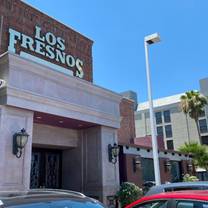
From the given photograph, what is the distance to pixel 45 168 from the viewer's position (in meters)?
12.6

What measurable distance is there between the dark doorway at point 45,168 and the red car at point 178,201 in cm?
828

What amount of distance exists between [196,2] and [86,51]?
7.61m

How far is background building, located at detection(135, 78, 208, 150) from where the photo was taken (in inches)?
2031

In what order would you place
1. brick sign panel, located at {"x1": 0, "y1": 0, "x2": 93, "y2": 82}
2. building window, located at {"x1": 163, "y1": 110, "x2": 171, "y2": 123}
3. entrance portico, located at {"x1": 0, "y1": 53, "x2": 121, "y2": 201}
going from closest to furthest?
entrance portico, located at {"x1": 0, "y1": 53, "x2": 121, "y2": 201} < brick sign panel, located at {"x1": 0, "y1": 0, "x2": 93, "y2": 82} < building window, located at {"x1": 163, "y1": 110, "x2": 171, "y2": 123}

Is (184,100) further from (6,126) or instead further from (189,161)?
(6,126)

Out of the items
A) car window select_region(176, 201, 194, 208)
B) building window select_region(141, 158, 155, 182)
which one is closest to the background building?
building window select_region(141, 158, 155, 182)

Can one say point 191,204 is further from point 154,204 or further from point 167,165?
point 167,165

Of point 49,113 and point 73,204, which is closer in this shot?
point 73,204

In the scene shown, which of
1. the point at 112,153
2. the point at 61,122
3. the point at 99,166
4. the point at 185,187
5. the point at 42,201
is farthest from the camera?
the point at 112,153

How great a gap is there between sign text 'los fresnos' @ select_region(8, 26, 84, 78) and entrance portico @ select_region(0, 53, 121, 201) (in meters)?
4.76

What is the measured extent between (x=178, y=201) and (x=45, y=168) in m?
9.51

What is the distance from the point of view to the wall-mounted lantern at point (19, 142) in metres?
9.03

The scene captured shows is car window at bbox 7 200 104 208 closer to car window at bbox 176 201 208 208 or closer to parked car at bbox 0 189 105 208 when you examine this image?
parked car at bbox 0 189 105 208

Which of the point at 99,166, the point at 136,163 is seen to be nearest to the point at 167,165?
the point at 136,163
